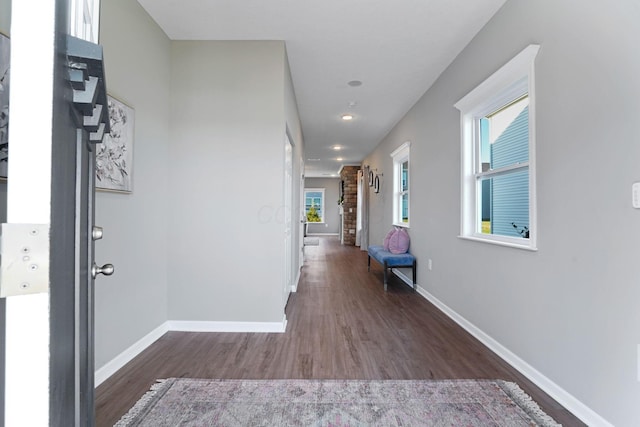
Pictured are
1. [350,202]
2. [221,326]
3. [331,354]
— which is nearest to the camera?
[331,354]

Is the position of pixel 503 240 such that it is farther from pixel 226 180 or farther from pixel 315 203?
pixel 315 203

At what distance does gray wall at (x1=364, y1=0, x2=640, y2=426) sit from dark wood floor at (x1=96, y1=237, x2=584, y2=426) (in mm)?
270

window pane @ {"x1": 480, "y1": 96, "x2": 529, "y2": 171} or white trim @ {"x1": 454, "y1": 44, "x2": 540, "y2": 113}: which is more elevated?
white trim @ {"x1": 454, "y1": 44, "x2": 540, "y2": 113}

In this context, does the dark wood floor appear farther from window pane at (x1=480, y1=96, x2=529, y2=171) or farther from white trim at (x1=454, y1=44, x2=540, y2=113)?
white trim at (x1=454, y1=44, x2=540, y2=113)

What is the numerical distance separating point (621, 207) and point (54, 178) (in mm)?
1963

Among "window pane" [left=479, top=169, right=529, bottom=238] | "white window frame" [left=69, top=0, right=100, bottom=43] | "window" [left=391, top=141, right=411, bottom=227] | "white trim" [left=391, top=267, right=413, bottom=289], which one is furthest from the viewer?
"window" [left=391, top=141, right=411, bottom=227]

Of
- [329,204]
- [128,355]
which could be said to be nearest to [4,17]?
[128,355]

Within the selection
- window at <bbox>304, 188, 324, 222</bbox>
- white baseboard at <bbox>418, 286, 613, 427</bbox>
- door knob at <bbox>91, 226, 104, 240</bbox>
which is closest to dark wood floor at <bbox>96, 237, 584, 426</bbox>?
white baseboard at <bbox>418, 286, 613, 427</bbox>

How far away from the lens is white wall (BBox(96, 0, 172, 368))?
192 centimetres

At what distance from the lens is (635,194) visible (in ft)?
4.28

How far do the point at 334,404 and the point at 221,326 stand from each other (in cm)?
138

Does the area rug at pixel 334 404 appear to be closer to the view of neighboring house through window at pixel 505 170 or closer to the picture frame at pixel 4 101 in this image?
the view of neighboring house through window at pixel 505 170

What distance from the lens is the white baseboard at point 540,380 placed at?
1510mm

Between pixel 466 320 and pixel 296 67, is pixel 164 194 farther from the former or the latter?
pixel 466 320
